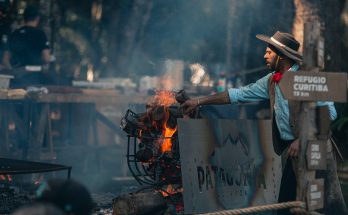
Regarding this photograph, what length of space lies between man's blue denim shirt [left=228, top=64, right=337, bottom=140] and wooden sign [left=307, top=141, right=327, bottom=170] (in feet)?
2.74

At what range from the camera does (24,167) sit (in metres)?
8.72

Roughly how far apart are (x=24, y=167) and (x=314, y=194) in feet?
12.1

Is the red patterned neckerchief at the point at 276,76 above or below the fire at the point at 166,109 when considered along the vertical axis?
above

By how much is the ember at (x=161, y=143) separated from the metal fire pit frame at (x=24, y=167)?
2.82ft

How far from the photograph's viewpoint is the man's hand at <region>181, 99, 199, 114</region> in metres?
8.15

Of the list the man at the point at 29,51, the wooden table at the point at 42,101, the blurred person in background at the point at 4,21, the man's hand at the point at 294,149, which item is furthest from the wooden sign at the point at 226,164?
the blurred person in background at the point at 4,21

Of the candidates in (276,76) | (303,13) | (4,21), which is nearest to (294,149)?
(276,76)

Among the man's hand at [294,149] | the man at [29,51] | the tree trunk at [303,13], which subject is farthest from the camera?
the tree trunk at [303,13]

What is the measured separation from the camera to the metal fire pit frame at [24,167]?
26.5ft

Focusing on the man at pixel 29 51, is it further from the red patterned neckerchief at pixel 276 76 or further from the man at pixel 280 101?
the red patterned neckerchief at pixel 276 76

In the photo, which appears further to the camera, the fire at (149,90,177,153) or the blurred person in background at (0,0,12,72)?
the blurred person in background at (0,0,12,72)

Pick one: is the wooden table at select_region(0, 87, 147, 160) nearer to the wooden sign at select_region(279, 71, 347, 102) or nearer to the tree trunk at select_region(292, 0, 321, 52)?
the tree trunk at select_region(292, 0, 321, 52)

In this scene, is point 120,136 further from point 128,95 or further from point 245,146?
point 245,146

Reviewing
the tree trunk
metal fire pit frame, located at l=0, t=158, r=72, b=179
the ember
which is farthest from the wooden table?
the ember
